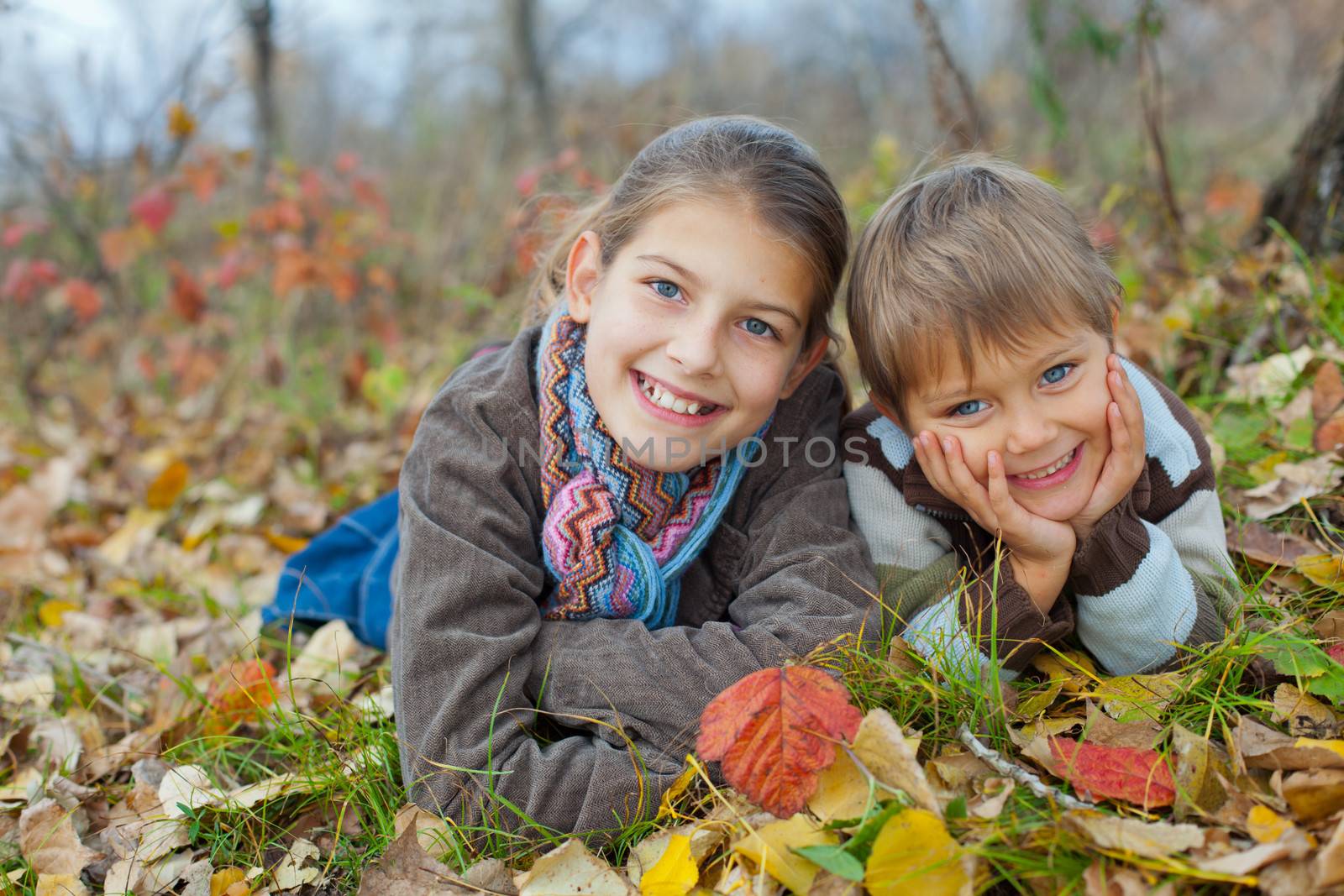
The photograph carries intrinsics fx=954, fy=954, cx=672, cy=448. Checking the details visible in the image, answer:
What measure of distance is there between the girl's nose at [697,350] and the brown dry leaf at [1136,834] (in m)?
0.96

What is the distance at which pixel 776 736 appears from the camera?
1.45 m

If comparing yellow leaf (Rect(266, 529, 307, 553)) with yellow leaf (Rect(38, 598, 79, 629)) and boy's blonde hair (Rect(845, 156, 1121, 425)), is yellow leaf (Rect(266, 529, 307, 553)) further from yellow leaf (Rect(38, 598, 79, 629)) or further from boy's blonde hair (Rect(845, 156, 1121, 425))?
boy's blonde hair (Rect(845, 156, 1121, 425))

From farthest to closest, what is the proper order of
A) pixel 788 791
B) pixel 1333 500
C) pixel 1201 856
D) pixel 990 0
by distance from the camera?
pixel 990 0 → pixel 1333 500 → pixel 788 791 → pixel 1201 856

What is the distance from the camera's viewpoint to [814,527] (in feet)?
6.49

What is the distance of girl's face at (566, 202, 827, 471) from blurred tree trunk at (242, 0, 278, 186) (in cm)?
432

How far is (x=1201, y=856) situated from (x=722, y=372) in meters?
1.09

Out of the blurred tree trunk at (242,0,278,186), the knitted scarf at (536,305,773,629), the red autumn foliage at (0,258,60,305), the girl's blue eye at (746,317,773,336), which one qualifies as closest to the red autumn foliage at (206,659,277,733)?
the knitted scarf at (536,305,773,629)

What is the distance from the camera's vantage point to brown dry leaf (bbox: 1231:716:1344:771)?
52.9 inches

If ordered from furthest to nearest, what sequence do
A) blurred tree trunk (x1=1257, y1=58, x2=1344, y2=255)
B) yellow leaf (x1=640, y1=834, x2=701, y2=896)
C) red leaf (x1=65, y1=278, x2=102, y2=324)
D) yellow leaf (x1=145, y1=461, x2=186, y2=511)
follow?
red leaf (x1=65, y1=278, x2=102, y2=324), yellow leaf (x1=145, y1=461, x2=186, y2=511), blurred tree trunk (x1=1257, y1=58, x2=1344, y2=255), yellow leaf (x1=640, y1=834, x2=701, y2=896)

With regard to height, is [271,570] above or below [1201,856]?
below

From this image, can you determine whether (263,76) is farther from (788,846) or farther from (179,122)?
(788,846)

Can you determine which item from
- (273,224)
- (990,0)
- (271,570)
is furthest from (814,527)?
(990,0)

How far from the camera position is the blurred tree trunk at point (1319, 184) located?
111 inches

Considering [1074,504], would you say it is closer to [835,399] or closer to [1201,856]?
[835,399]
